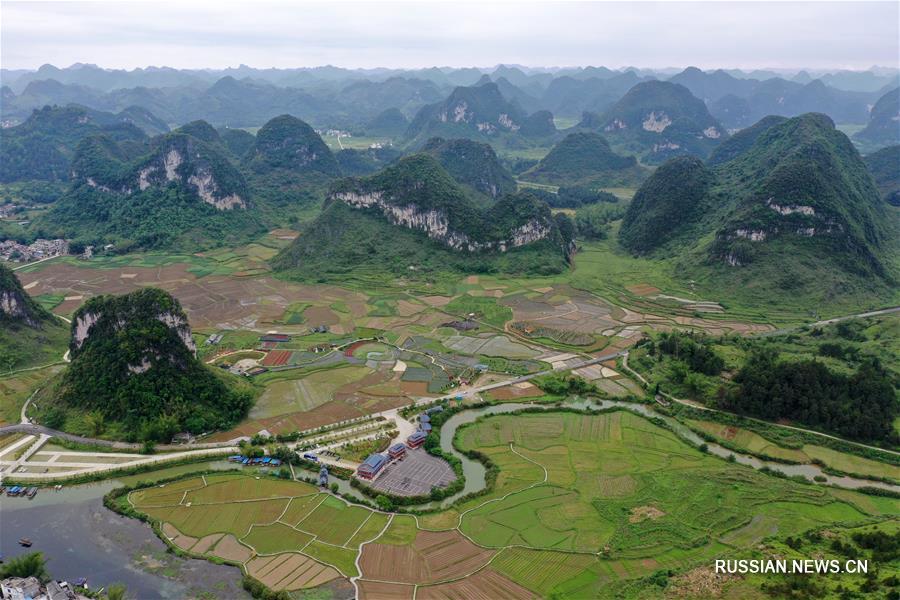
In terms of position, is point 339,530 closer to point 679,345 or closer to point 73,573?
point 73,573

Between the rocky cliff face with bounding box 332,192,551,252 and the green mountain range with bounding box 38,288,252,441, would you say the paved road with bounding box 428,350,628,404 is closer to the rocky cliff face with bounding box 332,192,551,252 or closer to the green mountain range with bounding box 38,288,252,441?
the green mountain range with bounding box 38,288,252,441

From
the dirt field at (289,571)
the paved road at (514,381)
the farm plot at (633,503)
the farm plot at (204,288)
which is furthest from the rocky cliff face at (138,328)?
the farm plot at (633,503)

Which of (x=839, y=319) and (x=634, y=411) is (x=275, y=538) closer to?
(x=634, y=411)

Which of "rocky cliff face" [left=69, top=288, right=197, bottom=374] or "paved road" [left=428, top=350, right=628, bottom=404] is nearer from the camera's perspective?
"rocky cliff face" [left=69, top=288, right=197, bottom=374]

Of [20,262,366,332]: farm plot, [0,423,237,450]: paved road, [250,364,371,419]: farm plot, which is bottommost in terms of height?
[0,423,237,450]: paved road

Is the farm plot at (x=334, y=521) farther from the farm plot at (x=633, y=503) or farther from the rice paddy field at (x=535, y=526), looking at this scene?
the farm plot at (x=633, y=503)

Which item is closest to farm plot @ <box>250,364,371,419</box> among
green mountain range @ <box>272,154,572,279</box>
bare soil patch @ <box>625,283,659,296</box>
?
green mountain range @ <box>272,154,572,279</box>

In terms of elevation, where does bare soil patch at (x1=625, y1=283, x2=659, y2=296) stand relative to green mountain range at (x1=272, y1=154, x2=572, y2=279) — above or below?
below
